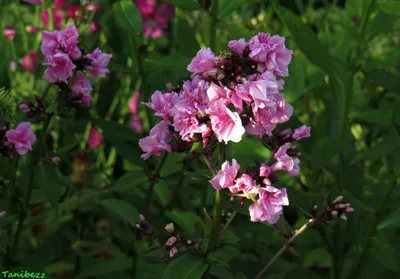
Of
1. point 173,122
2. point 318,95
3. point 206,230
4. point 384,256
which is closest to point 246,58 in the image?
point 173,122

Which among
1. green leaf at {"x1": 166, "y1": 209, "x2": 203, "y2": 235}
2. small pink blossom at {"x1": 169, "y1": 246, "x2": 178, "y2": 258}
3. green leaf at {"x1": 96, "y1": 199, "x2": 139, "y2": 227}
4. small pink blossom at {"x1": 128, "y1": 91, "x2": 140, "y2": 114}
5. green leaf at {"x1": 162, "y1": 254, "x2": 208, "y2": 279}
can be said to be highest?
small pink blossom at {"x1": 169, "y1": 246, "x2": 178, "y2": 258}

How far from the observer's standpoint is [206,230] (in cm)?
137

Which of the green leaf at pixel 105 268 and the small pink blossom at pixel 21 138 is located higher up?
the small pink blossom at pixel 21 138

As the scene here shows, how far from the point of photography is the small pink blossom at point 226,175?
1195 mm

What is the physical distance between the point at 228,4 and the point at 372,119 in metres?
0.51

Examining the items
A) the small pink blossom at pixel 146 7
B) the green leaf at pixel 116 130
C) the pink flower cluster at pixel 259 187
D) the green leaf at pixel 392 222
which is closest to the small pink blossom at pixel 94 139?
the small pink blossom at pixel 146 7

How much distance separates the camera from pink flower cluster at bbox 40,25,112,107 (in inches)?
58.1

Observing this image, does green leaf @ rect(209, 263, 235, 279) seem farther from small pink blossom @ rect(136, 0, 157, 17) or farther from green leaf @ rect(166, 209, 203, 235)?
small pink blossom @ rect(136, 0, 157, 17)

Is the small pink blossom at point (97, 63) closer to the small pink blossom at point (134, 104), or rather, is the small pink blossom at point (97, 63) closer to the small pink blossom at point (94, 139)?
the small pink blossom at point (94, 139)

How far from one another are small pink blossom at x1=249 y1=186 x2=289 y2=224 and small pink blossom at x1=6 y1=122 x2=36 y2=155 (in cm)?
54

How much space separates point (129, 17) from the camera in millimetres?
1798

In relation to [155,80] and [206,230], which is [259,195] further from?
[155,80]

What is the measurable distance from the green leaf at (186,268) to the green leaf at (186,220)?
379 mm

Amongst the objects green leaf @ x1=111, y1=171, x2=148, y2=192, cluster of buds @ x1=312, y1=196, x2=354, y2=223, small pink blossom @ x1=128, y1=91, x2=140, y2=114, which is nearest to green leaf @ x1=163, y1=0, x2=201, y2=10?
green leaf @ x1=111, y1=171, x2=148, y2=192
